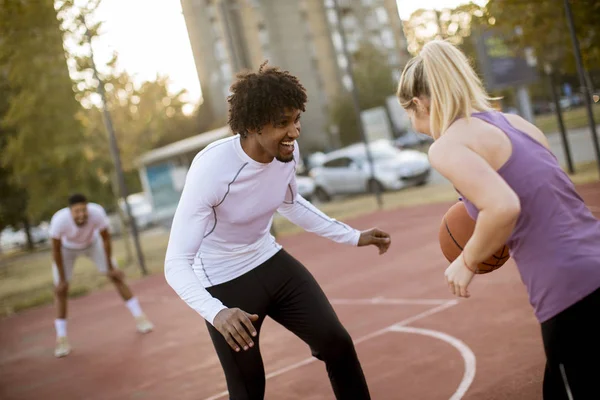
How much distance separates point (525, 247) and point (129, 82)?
18017mm

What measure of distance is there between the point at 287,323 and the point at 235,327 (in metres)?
0.80

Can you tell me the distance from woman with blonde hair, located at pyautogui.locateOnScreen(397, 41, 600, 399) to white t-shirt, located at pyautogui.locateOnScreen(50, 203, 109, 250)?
24.3 feet

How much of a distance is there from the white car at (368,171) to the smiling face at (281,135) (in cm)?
1792

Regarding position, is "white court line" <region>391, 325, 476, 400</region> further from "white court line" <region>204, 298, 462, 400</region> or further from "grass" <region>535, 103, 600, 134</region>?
"grass" <region>535, 103, 600, 134</region>

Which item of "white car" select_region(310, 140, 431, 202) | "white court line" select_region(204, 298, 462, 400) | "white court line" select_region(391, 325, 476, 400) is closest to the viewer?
"white court line" select_region(391, 325, 476, 400)

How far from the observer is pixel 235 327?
3.11m

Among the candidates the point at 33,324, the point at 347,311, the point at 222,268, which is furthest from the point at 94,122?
the point at 222,268

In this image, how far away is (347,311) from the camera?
8195 mm

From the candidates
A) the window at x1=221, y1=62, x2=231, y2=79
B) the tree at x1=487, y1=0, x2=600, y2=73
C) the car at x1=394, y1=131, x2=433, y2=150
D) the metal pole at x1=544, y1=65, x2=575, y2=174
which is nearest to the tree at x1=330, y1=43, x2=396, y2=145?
the car at x1=394, y1=131, x2=433, y2=150

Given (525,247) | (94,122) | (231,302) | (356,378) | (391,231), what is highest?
(94,122)

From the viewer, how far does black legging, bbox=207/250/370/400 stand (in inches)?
142

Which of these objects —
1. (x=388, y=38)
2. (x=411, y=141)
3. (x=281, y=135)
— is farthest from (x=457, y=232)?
(x=388, y=38)

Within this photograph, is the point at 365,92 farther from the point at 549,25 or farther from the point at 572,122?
the point at 549,25

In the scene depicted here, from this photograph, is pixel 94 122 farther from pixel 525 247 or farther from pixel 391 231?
pixel 525 247
